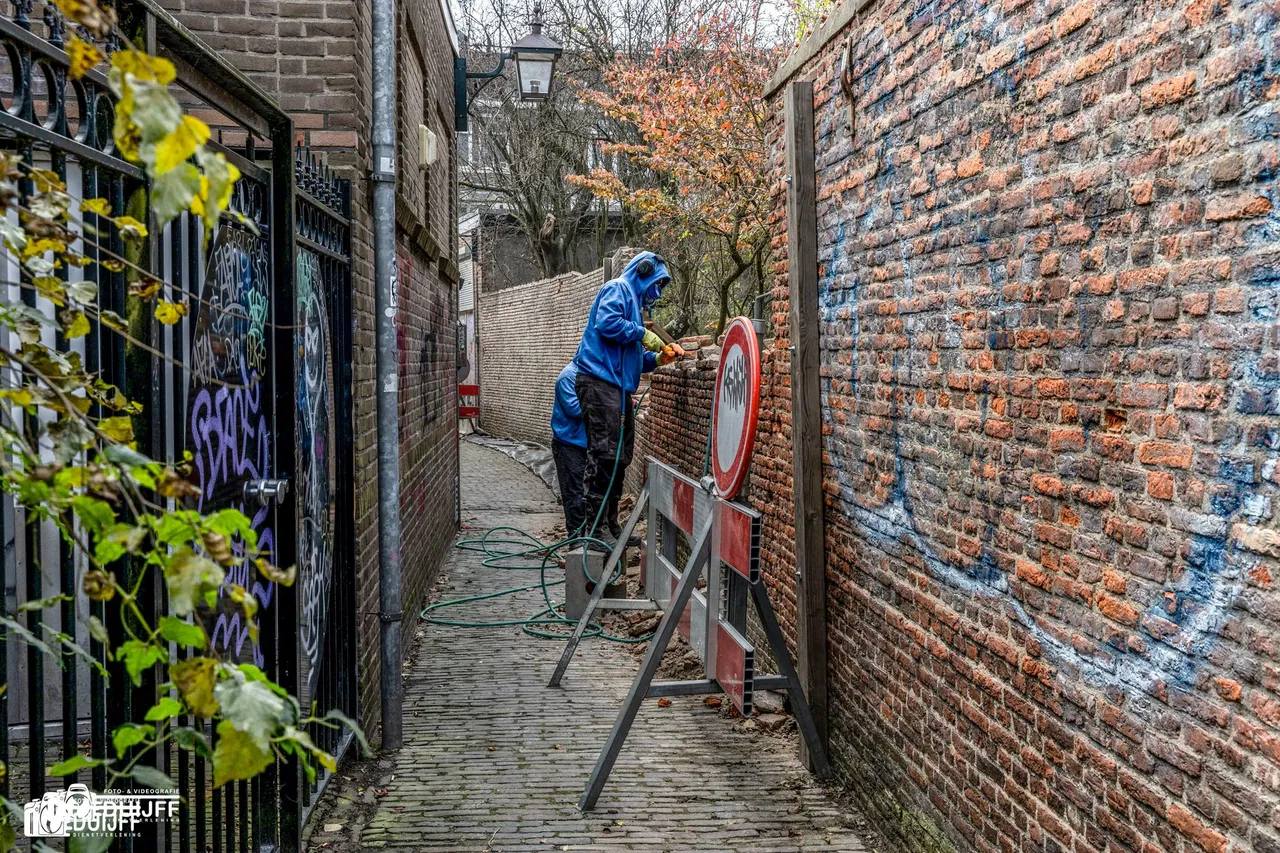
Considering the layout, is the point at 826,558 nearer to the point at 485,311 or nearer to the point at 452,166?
the point at 452,166

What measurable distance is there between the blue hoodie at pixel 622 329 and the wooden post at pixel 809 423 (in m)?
3.72

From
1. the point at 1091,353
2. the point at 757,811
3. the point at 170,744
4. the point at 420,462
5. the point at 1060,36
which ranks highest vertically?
the point at 1060,36

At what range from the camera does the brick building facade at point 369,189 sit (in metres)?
4.91

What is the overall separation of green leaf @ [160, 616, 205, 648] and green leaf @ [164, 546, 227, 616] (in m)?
0.08

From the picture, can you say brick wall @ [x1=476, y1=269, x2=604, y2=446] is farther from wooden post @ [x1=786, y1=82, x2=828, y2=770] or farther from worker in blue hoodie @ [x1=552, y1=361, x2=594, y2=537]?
wooden post @ [x1=786, y1=82, x2=828, y2=770]

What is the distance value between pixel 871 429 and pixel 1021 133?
1586 mm

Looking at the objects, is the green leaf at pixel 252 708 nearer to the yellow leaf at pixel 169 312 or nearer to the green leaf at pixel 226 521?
the green leaf at pixel 226 521

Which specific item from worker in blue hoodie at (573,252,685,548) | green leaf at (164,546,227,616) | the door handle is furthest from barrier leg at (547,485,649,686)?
green leaf at (164,546,227,616)

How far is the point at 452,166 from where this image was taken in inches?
461

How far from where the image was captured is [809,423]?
522cm

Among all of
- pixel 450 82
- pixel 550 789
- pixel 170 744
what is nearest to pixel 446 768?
pixel 550 789

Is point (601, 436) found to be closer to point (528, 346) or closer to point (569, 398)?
point (569, 398)

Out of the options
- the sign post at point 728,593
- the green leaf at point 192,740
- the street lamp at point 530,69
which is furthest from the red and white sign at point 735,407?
the street lamp at point 530,69

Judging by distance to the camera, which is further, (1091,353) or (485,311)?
(485,311)
